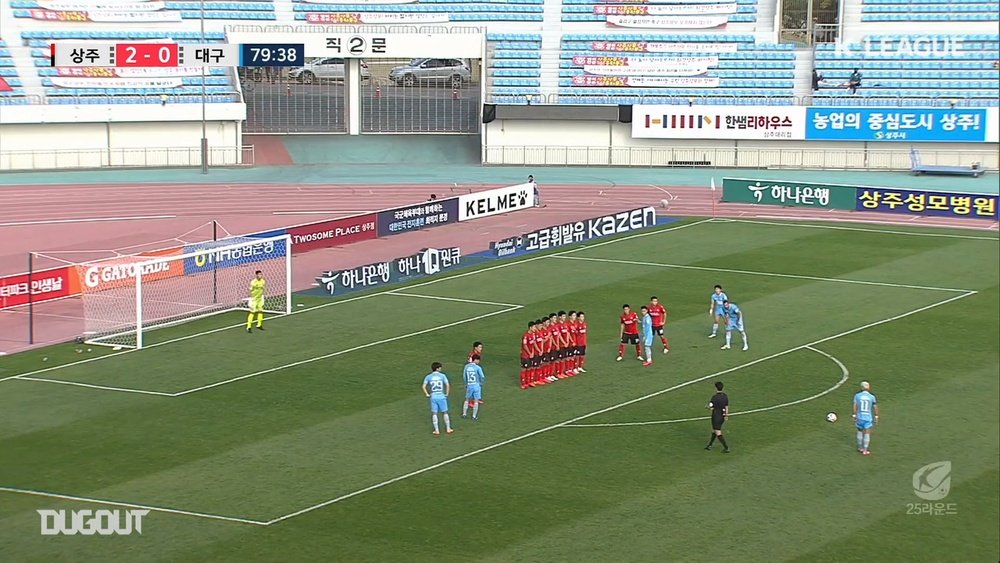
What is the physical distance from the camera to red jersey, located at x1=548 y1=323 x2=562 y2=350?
1183 inches

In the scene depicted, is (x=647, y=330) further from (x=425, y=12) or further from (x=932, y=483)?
(x=425, y=12)

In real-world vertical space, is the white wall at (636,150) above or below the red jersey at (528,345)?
above

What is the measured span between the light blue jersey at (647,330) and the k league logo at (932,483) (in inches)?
334

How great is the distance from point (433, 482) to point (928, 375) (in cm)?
1286

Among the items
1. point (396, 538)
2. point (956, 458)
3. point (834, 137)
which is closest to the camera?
point (396, 538)

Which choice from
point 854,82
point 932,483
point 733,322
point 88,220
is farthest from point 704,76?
point 932,483

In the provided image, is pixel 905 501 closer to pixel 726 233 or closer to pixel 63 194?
pixel 726 233

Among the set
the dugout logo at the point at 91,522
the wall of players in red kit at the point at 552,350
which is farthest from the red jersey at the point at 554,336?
the dugout logo at the point at 91,522

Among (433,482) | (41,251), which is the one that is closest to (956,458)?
(433,482)

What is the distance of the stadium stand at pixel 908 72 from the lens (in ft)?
234

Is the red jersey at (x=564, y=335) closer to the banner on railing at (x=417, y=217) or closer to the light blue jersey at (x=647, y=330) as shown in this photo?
the light blue jersey at (x=647, y=330)

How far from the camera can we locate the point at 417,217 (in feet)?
169

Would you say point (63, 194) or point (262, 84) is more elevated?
point (262, 84)

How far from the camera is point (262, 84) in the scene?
7344cm
